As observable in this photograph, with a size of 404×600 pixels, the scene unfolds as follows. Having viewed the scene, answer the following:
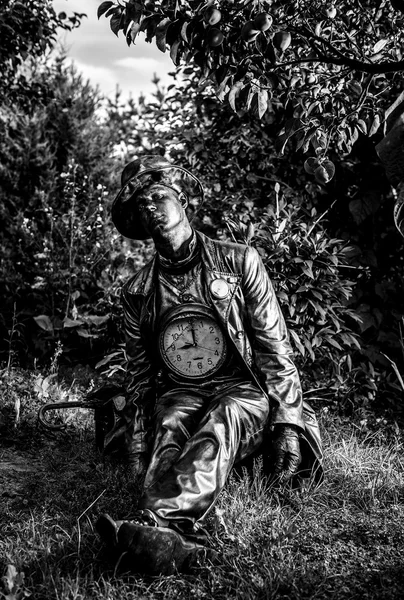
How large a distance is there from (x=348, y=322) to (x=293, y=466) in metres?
2.78

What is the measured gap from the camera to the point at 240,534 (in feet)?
10.8

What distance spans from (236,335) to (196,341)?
8.2 inches

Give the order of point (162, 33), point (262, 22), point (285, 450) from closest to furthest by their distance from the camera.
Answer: point (262, 22)
point (162, 33)
point (285, 450)

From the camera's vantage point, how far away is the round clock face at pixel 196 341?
3.83 m

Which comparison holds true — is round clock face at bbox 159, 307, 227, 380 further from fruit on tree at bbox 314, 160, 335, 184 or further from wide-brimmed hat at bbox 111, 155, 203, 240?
fruit on tree at bbox 314, 160, 335, 184

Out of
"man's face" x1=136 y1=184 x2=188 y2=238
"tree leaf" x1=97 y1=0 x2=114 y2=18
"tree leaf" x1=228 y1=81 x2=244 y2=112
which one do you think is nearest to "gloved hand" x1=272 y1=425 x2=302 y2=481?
"man's face" x1=136 y1=184 x2=188 y2=238

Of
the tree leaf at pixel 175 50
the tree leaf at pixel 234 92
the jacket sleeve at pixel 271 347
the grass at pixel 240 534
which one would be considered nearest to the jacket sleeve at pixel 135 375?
the grass at pixel 240 534

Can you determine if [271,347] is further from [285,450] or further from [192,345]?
[285,450]

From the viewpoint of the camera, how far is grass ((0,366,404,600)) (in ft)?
9.48

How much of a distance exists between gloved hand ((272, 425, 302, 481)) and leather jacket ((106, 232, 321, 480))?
0.05 m

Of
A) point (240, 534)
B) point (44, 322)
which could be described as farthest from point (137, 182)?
point (44, 322)

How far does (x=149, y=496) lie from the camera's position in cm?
311

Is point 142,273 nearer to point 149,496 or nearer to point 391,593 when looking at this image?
point 149,496

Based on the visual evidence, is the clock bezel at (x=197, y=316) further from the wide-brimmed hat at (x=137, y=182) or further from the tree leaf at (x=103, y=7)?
the tree leaf at (x=103, y=7)
